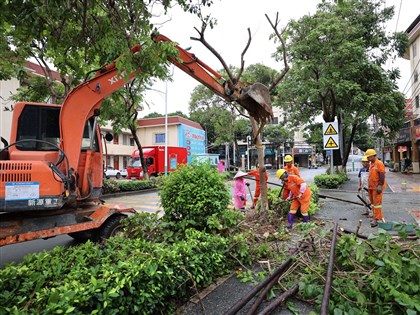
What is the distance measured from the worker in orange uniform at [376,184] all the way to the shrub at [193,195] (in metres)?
4.11

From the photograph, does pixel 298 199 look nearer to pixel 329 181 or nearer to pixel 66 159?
pixel 66 159

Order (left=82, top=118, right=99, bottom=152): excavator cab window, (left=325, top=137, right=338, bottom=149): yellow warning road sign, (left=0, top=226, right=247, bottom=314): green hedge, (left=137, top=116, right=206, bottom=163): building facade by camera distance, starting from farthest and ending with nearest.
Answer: (left=137, top=116, right=206, bottom=163): building facade, (left=325, top=137, right=338, bottom=149): yellow warning road sign, (left=82, top=118, right=99, bottom=152): excavator cab window, (left=0, top=226, right=247, bottom=314): green hedge

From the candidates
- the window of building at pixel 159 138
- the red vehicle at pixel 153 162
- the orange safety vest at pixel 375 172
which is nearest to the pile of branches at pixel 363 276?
the orange safety vest at pixel 375 172

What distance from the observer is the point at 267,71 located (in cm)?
2883

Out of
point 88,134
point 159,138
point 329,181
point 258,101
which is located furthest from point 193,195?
point 159,138

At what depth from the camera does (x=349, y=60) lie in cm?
1274

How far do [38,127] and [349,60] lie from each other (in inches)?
503

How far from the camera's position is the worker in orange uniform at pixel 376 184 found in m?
6.40

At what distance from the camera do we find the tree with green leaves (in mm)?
12539

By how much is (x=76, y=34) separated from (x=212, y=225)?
146 inches

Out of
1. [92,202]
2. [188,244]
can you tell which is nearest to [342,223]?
[188,244]

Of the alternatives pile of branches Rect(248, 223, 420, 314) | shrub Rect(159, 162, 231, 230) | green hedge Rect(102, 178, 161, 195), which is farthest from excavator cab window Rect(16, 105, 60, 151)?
green hedge Rect(102, 178, 161, 195)

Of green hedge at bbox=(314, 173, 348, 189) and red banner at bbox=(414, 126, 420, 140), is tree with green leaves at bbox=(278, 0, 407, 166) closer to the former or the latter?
green hedge at bbox=(314, 173, 348, 189)

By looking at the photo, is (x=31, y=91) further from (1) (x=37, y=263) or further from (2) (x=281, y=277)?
(2) (x=281, y=277)
